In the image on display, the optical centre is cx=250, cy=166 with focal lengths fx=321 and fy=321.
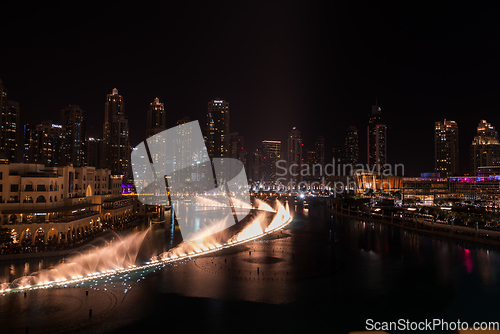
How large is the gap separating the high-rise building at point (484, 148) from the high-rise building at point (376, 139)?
54158 mm

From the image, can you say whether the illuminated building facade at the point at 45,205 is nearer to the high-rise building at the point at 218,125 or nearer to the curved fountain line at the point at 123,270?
the curved fountain line at the point at 123,270

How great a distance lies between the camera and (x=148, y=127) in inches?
5354

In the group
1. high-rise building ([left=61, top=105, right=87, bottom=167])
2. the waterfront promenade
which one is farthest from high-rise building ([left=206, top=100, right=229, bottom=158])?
the waterfront promenade

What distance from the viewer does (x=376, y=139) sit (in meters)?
166

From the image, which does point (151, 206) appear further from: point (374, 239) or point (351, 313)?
point (351, 313)

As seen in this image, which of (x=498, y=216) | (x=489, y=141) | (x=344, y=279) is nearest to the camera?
(x=344, y=279)

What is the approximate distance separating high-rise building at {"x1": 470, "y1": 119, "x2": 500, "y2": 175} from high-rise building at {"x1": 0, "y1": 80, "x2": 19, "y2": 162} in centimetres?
13024

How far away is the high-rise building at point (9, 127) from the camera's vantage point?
77.3m

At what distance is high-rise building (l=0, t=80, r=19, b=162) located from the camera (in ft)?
254

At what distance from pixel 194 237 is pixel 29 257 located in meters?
14.6

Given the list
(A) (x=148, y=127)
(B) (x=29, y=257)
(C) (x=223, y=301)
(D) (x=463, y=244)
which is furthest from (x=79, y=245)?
(A) (x=148, y=127)

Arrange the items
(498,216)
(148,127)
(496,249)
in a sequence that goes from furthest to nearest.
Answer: (148,127), (498,216), (496,249)

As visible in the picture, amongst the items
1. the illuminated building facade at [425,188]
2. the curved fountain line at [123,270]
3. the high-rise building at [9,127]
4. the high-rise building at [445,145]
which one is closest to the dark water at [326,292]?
the curved fountain line at [123,270]

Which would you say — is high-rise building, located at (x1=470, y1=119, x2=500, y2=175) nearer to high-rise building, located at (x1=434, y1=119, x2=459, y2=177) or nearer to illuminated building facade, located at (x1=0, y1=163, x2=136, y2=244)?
high-rise building, located at (x1=434, y1=119, x2=459, y2=177)
